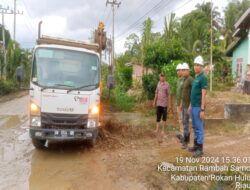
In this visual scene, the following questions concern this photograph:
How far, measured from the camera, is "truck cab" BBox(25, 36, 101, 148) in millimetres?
6633

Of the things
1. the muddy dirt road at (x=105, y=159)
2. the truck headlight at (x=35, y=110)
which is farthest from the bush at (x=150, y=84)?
the truck headlight at (x=35, y=110)

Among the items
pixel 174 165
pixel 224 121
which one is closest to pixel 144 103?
pixel 224 121

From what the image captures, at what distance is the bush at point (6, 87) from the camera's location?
84.0 ft

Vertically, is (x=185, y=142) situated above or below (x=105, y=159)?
above

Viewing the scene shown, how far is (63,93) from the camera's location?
6684 millimetres

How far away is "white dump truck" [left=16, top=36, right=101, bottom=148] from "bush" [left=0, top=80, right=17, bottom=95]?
19976 millimetres

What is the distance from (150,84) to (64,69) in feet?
26.7

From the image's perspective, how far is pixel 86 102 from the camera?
6.82 meters

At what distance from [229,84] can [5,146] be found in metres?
16.1

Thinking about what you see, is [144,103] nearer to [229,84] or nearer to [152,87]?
[152,87]

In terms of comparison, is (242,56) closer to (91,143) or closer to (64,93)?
(91,143)

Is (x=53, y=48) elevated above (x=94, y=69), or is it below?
above

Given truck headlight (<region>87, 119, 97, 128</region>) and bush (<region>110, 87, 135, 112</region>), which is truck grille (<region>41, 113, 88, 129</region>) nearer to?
truck headlight (<region>87, 119, 97, 128</region>)

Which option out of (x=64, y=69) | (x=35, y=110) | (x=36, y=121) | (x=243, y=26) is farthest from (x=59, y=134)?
(x=243, y=26)
